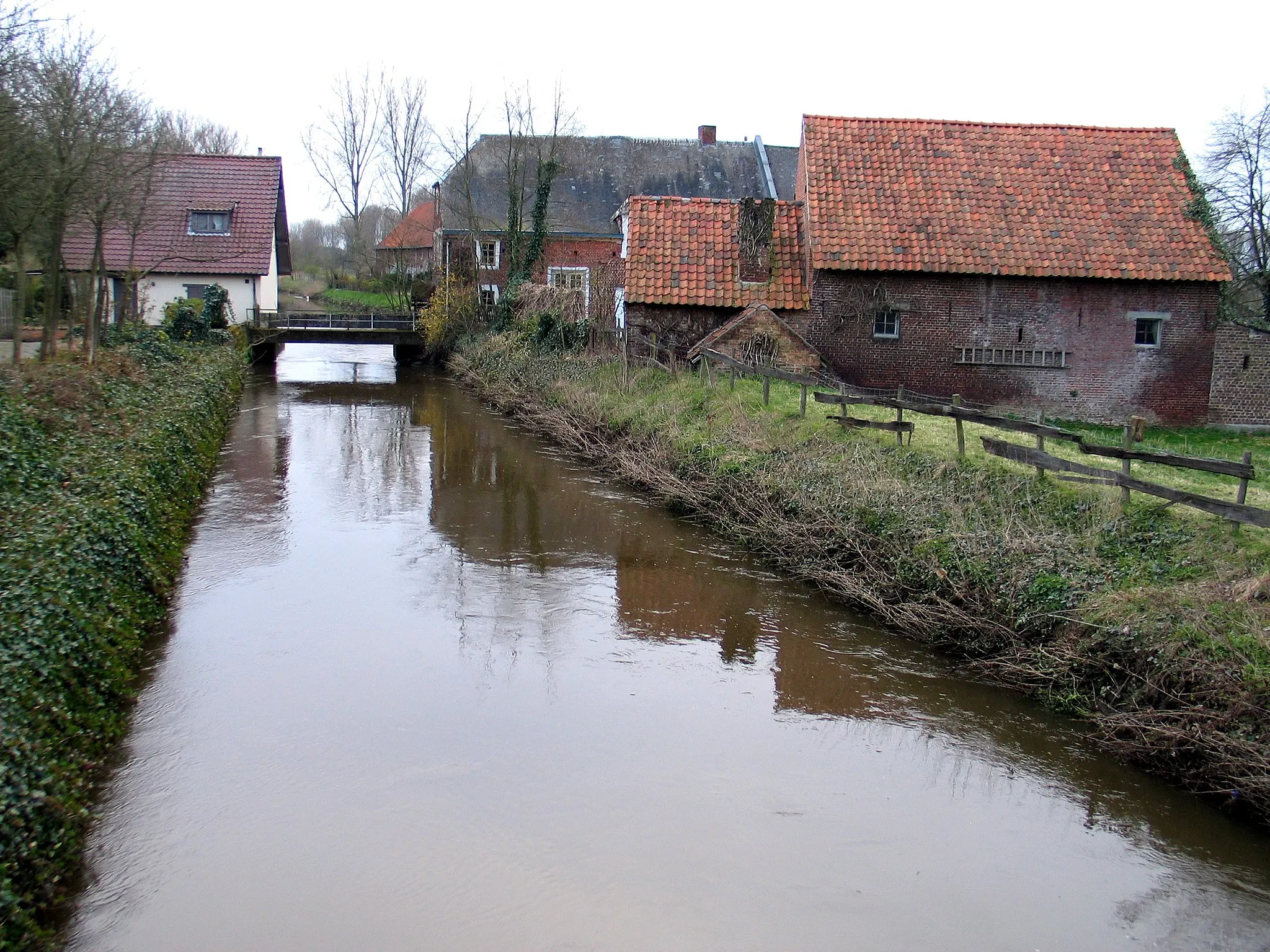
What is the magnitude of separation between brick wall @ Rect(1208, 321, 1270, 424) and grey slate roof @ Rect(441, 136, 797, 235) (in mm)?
24221

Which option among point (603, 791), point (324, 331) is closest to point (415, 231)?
point (324, 331)

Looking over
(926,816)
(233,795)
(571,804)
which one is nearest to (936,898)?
(926,816)

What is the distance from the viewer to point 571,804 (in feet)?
23.9

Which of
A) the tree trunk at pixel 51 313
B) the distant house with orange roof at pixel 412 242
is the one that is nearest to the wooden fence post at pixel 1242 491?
the tree trunk at pixel 51 313

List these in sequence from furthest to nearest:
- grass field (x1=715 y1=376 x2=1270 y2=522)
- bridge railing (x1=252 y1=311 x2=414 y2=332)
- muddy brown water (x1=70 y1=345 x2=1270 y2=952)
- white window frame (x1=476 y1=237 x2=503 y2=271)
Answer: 1. white window frame (x1=476 y1=237 x2=503 y2=271)
2. bridge railing (x1=252 y1=311 x2=414 y2=332)
3. grass field (x1=715 y1=376 x2=1270 y2=522)
4. muddy brown water (x1=70 y1=345 x2=1270 y2=952)

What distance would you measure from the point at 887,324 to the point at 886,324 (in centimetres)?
1

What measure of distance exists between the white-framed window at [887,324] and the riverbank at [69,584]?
13.6 metres

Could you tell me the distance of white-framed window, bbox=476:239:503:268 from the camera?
39.9 m

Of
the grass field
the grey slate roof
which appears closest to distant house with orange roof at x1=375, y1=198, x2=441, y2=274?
the grey slate roof

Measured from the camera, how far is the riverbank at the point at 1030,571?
24.9ft

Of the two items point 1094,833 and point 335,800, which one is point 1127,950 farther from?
point 335,800

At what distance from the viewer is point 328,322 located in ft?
120

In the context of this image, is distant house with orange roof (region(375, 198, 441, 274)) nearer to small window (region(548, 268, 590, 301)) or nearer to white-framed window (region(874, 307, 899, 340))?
small window (region(548, 268, 590, 301))

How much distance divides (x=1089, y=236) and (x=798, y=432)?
35.0 ft
